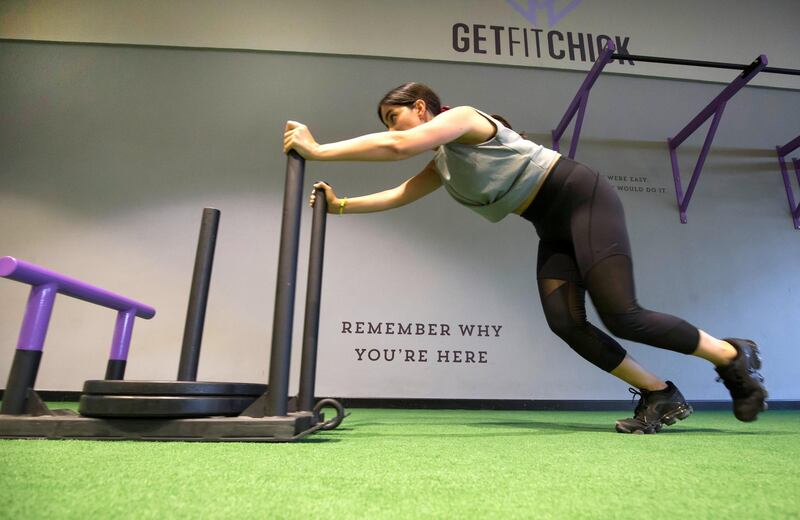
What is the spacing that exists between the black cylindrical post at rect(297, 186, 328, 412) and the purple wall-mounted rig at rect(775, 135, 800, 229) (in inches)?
148

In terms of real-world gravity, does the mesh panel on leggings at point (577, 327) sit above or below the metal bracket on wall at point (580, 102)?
below

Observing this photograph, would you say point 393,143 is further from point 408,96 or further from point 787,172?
point 787,172

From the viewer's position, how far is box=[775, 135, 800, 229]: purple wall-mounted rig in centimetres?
342

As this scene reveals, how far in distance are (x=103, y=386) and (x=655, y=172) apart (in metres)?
3.66

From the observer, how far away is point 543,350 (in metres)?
3.08

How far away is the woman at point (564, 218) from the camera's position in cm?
121

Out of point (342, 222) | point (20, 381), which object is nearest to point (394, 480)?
point (20, 381)

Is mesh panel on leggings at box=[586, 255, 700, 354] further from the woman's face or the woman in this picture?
A: the woman's face

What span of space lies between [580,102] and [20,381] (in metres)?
3.11

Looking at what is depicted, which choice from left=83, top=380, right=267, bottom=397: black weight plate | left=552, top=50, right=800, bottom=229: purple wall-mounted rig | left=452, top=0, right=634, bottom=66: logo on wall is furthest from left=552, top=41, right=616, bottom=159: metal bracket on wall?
left=83, top=380, right=267, bottom=397: black weight plate

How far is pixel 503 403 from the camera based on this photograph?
9.66 feet

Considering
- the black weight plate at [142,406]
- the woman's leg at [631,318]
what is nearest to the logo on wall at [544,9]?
the woman's leg at [631,318]

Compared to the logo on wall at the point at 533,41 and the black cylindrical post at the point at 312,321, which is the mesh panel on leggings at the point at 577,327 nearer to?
the black cylindrical post at the point at 312,321

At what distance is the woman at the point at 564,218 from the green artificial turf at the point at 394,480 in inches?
11.8
